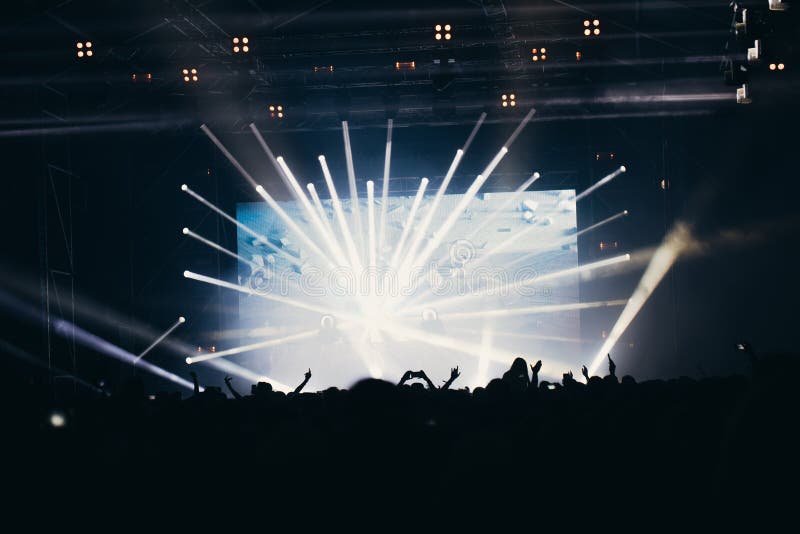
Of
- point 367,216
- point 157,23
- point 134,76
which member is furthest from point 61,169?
point 367,216

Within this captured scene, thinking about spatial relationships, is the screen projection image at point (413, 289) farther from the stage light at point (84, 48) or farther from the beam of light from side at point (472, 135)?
the stage light at point (84, 48)

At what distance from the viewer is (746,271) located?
33.1ft

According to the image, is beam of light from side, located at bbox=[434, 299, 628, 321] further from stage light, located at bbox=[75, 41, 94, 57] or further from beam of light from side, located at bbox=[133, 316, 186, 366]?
stage light, located at bbox=[75, 41, 94, 57]

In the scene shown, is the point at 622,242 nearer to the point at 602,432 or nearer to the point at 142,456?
the point at 602,432

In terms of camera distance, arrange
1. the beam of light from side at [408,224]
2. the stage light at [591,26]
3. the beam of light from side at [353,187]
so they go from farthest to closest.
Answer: the beam of light from side at [353,187]
the beam of light from side at [408,224]
the stage light at [591,26]

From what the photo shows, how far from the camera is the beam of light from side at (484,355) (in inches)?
511

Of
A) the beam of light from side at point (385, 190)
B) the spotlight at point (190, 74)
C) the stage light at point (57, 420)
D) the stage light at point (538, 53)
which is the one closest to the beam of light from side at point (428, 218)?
the beam of light from side at point (385, 190)

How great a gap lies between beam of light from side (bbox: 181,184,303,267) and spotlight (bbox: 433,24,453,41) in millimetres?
5361

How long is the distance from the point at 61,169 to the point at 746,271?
34.1 feet

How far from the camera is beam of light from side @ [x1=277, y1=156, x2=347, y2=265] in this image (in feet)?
43.2

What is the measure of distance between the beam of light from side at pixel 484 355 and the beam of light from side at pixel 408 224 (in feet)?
6.89

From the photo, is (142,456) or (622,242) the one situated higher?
(622,242)

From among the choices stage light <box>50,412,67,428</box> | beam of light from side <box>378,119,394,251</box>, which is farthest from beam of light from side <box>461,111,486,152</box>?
stage light <box>50,412,67,428</box>

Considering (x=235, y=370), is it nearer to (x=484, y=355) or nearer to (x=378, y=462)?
(x=484, y=355)
